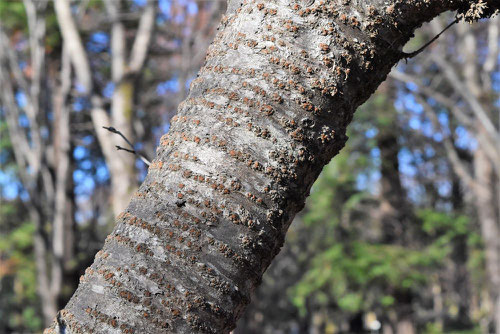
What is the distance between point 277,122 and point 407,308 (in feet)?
34.7

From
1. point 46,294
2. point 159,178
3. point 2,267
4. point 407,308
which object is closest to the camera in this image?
point 159,178

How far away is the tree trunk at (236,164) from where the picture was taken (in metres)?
1.14

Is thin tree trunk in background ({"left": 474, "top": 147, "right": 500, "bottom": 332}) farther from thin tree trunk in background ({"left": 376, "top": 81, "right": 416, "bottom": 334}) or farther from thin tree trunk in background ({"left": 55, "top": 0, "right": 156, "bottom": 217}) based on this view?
thin tree trunk in background ({"left": 55, "top": 0, "right": 156, "bottom": 217})

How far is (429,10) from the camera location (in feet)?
4.41

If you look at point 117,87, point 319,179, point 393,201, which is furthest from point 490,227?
point 117,87

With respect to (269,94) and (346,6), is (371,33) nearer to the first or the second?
(346,6)

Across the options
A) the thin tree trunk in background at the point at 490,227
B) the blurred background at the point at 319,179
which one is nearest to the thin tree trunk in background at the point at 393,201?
the blurred background at the point at 319,179

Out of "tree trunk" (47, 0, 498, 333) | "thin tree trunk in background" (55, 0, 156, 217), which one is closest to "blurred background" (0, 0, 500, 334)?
"thin tree trunk in background" (55, 0, 156, 217)

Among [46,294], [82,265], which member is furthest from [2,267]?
[46,294]

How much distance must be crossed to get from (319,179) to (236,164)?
1057 cm

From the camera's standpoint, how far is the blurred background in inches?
265

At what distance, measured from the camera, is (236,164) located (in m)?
1.19

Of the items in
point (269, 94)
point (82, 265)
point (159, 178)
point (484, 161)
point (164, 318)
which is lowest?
point (164, 318)

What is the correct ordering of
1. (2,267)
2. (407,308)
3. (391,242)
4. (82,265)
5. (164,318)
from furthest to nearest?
(2,267) → (391,242) → (407,308) → (82,265) → (164,318)
